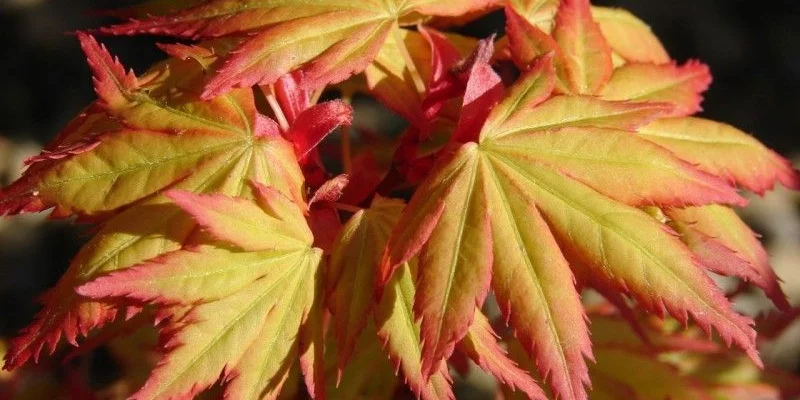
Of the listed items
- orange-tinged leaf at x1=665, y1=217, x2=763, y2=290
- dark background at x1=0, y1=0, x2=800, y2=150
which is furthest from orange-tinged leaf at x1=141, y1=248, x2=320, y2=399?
dark background at x1=0, y1=0, x2=800, y2=150

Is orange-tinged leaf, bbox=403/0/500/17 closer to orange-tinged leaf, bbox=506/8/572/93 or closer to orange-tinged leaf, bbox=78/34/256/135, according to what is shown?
orange-tinged leaf, bbox=506/8/572/93

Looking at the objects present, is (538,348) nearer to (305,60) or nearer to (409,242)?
(409,242)

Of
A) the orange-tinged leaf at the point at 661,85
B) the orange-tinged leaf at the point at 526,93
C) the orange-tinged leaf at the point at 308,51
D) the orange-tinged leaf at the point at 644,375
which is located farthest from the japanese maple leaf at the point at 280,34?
the orange-tinged leaf at the point at 644,375

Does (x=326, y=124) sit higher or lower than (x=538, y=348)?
higher

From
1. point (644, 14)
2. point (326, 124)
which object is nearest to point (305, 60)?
point (326, 124)

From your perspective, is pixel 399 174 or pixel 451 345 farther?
pixel 399 174

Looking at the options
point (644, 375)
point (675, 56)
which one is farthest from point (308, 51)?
point (675, 56)
